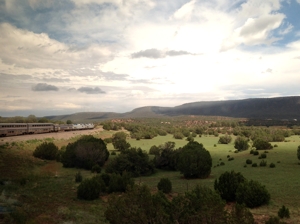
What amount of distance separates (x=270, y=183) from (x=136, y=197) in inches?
590

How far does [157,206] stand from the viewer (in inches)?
307

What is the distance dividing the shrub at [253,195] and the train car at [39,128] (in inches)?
2152

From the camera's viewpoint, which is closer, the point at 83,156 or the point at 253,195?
the point at 253,195

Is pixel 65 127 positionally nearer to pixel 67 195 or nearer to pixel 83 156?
pixel 83 156

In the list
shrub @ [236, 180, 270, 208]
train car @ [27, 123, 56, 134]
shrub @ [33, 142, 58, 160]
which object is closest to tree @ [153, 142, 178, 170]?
shrub @ [33, 142, 58, 160]

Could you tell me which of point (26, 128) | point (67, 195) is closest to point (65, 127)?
point (26, 128)

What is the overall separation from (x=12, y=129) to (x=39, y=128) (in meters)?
10.2

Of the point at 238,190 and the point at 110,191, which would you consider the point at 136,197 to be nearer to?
the point at 238,190

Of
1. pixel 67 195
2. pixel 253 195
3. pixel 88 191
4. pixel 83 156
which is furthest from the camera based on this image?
pixel 83 156

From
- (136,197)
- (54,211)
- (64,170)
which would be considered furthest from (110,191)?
(64,170)

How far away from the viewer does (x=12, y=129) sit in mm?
50844

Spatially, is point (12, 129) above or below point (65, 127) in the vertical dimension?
above

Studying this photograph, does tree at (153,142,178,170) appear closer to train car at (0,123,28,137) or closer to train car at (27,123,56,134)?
train car at (0,123,28,137)

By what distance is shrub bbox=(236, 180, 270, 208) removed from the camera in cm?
1405
